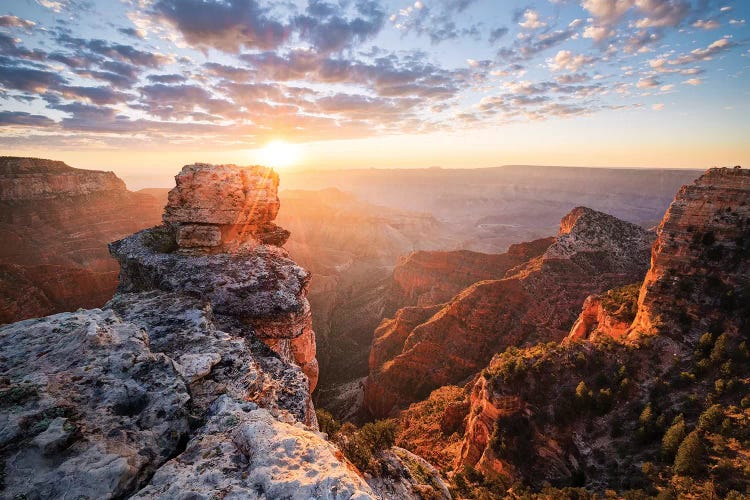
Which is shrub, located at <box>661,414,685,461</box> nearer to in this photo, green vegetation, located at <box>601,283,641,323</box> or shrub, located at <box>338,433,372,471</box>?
green vegetation, located at <box>601,283,641,323</box>

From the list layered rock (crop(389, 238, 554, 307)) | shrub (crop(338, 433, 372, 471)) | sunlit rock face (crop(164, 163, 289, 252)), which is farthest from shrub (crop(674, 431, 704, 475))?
layered rock (crop(389, 238, 554, 307))

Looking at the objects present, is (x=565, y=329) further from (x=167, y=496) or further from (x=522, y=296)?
(x=167, y=496)

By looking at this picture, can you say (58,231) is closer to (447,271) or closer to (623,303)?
(447,271)

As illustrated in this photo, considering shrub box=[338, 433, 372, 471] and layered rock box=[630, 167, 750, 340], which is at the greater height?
layered rock box=[630, 167, 750, 340]

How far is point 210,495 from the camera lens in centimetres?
499

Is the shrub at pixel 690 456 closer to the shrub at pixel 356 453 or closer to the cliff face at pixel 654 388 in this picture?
the cliff face at pixel 654 388

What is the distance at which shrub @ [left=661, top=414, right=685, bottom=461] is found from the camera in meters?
15.6

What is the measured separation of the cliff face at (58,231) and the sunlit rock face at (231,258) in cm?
3029

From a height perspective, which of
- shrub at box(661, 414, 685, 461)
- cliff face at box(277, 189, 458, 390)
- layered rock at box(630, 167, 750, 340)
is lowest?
cliff face at box(277, 189, 458, 390)

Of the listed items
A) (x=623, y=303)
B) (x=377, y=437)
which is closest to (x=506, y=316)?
(x=623, y=303)

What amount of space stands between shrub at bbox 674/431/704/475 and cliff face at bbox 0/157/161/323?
53.4 m

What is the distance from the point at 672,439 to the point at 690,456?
1195 millimetres

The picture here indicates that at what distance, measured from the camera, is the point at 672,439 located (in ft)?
51.5

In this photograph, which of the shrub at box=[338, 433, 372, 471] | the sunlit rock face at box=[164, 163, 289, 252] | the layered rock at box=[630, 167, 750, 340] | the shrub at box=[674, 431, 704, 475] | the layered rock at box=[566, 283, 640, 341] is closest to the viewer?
the shrub at box=[338, 433, 372, 471]
